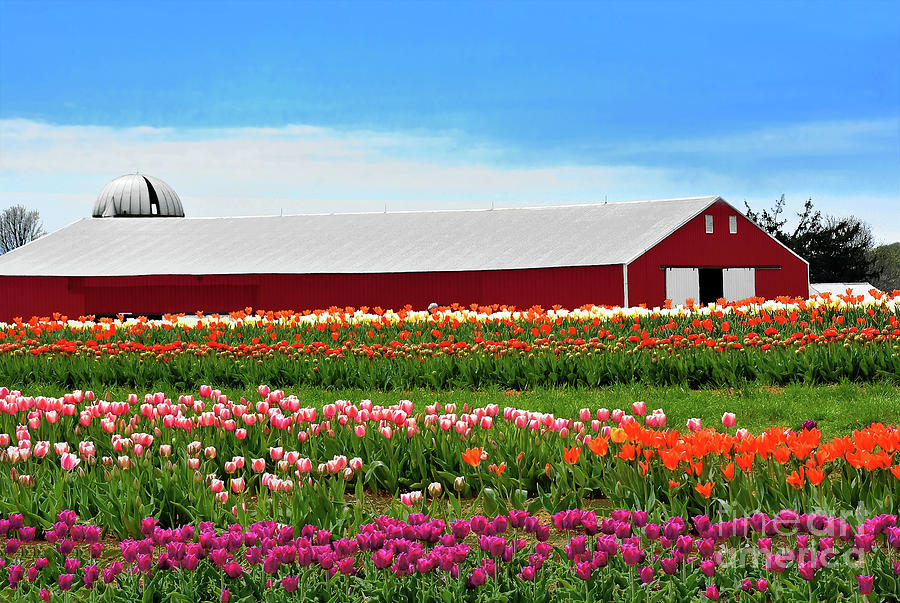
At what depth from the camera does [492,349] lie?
1316cm

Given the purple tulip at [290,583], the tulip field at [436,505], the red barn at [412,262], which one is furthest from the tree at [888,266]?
the purple tulip at [290,583]

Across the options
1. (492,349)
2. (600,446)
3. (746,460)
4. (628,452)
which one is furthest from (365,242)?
(746,460)

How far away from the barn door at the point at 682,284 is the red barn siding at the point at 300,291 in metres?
3.21

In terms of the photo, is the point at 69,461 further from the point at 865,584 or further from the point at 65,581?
the point at 865,584

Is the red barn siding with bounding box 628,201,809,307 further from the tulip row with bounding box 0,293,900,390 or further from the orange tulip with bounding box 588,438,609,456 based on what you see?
the orange tulip with bounding box 588,438,609,456

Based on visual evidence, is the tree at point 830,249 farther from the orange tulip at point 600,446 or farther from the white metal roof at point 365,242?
the orange tulip at point 600,446

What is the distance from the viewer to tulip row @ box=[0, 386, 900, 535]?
4.94 m

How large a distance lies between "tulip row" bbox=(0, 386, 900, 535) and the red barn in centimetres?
2478

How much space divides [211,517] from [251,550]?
4.25 ft

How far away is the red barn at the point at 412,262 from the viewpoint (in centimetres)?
3216

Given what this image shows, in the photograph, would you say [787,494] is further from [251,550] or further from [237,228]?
[237,228]

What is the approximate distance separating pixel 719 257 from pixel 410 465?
31641mm

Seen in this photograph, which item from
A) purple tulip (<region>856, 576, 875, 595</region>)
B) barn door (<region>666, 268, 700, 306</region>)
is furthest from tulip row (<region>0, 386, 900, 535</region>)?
barn door (<region>666, 268, 700, 306</region>)

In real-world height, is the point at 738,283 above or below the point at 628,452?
above
